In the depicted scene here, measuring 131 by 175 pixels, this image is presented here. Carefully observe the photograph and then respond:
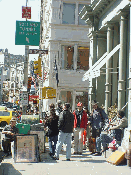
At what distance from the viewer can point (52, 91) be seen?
2564cm

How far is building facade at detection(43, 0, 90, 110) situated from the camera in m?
30.6

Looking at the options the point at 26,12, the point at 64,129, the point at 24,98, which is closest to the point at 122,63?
the point at 64,129

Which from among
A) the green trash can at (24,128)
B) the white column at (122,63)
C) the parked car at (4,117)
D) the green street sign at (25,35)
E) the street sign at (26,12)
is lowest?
the parked car at (4,117)

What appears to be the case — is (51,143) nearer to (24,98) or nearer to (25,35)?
(24,98)

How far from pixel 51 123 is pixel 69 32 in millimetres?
19173

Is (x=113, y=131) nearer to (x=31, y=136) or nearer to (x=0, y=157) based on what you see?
(x=31, y=136)

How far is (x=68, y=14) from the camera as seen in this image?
30.8 meters

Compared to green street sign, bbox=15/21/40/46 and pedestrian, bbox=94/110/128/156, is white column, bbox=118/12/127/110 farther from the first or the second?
green street sign, bbox=15/21/40/46

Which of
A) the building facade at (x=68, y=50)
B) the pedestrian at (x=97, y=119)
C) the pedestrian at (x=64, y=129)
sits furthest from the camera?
the building facade at (x=68, y=50)

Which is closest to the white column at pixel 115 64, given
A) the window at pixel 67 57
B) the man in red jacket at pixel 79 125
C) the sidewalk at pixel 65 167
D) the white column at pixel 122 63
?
the white column at pixel 122 63

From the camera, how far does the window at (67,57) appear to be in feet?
102

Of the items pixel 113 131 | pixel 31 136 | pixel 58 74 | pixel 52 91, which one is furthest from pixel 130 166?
pixel 58 74

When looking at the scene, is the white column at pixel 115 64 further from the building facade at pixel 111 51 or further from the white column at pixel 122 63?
the white column at pixel 122 63

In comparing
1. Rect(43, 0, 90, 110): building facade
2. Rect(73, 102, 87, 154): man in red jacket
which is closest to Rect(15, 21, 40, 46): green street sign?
Rect(73, 102, 87, 154): man in red jacket
